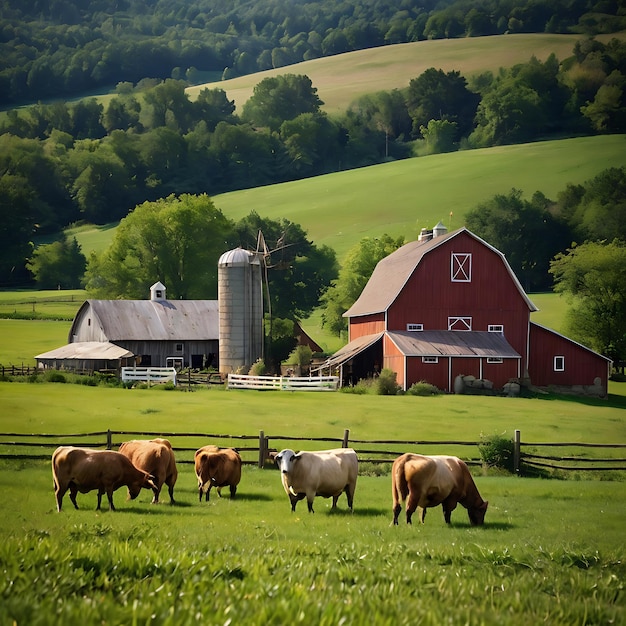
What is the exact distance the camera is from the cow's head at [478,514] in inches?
650

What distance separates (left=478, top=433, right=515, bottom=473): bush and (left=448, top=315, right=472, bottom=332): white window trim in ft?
89.0

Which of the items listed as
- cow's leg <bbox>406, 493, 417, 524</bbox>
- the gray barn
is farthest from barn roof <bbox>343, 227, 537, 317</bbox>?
cow's leg <bbox>406, 493, 417, 524</bbox>

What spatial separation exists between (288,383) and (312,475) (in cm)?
3019

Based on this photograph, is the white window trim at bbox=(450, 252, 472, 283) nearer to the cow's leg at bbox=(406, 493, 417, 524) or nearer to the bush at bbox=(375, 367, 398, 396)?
the bush at bbox=(375, 367, 398, 396)

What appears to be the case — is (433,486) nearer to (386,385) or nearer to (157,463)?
(157,463)

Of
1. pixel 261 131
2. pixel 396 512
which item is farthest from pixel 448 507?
pixel 261 131

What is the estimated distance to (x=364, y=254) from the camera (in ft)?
243

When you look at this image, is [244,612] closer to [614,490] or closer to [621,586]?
[621,586]

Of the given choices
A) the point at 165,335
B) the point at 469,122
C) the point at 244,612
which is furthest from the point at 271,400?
the point at 469,122

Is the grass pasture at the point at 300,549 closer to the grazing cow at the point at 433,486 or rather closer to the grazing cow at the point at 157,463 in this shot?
the grazing cow at the point at 433,486

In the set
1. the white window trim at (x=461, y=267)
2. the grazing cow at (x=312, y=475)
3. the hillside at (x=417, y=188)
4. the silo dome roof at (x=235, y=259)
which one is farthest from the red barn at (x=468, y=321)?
the hillside at (x=417, y=188)

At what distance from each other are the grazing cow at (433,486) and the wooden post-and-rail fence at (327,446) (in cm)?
599

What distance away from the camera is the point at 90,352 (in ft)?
179

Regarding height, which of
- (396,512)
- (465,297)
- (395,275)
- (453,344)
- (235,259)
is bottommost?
(396,512)
